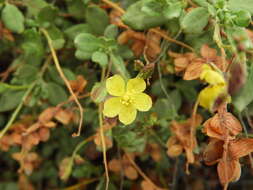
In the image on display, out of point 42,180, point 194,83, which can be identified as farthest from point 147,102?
point 42,180

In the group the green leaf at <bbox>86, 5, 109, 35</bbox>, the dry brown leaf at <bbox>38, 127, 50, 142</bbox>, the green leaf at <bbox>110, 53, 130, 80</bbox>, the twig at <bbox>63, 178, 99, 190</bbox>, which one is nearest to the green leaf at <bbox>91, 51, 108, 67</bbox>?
the green leaf at <bbox>110, 53, 130, 80</bbox>

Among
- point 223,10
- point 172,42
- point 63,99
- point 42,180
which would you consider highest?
point 223,10

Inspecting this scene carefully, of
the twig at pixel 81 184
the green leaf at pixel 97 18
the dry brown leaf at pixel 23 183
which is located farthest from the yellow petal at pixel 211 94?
the dry brown leaf at pixel 23 183

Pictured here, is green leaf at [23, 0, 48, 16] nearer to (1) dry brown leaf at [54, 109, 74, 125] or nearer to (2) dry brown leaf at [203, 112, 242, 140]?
(1) dry brown leaf at [54, 109, 74, 125]

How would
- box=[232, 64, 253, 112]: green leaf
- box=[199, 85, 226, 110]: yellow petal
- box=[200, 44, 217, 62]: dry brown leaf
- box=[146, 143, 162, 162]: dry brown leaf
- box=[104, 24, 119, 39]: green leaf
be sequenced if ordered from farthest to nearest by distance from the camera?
1. box=[146, 143, 162, 162]: dry brown leaf
2. box=[104, 24, 119, 39]: green leaf
3. box=[200, 44, 217, 62]: dry brown leaf
4. box=[232, 64, 253, 112]: green leaf
5. box=[199, 85, 226, 110]: yellow petal

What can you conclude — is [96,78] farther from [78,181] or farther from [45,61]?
[78,181]

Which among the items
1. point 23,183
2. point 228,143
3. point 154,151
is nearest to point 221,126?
point 228,143

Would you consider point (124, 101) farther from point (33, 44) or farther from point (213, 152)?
point (33, 44)
